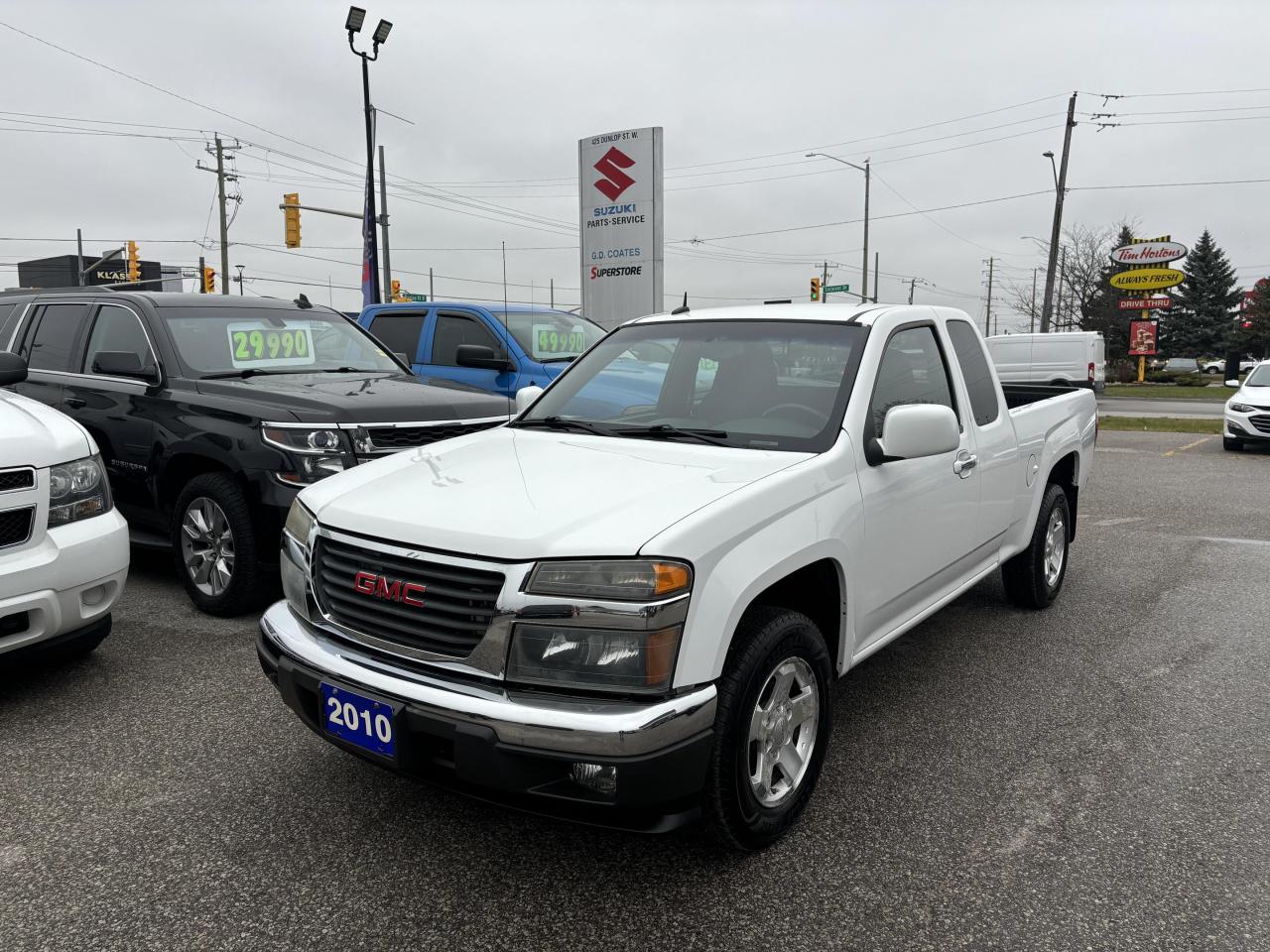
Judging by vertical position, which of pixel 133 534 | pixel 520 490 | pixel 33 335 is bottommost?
pixel 133 534

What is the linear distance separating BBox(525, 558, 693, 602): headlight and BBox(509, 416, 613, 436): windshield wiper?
1187 millimetres

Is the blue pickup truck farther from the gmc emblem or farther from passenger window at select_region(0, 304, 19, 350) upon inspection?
the gmc emblem

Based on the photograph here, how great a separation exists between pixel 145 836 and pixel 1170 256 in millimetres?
45594

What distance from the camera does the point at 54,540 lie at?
374 centimetres

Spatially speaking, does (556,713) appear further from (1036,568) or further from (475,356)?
(475,356)

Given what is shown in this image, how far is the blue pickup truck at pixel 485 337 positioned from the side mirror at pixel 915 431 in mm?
5445

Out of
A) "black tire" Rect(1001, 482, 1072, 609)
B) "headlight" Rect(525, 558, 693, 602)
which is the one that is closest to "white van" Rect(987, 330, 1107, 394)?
"black tire" Rect(1001, 482, 1072, 609)

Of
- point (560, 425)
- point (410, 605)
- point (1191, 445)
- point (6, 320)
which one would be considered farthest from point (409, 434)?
point (1191, 445)

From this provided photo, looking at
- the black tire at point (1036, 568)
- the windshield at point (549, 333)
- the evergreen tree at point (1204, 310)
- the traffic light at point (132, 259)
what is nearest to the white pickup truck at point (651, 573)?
the black tire at point (1036, 568)

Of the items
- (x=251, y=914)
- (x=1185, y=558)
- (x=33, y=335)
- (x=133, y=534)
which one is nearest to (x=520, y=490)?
(x=251, y=914)

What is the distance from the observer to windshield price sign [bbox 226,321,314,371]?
231 inches

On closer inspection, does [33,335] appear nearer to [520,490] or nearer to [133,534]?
[133,534]

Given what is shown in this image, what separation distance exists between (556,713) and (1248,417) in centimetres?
1434

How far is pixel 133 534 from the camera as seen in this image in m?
5.56
